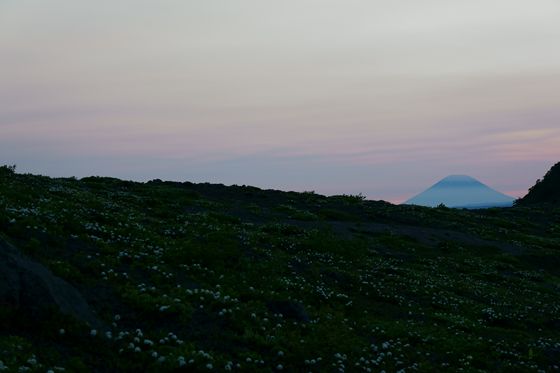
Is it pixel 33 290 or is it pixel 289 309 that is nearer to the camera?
pixel 33 290

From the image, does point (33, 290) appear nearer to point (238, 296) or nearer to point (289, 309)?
point (238, 296)

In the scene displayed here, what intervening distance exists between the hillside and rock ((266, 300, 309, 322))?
2.1 inches

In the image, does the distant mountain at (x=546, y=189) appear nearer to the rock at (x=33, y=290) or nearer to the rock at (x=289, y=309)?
the rock at (x=289, y=309)

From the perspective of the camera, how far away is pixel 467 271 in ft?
107

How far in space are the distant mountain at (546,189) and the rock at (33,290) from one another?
341 ft

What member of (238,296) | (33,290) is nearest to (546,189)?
(238,296)

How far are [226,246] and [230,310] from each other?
840 cm

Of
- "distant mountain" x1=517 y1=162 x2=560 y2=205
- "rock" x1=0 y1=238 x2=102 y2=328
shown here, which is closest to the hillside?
"rock" x1=0 y1=238 x2=102 y2=328

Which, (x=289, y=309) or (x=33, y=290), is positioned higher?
(x=33, y=290)

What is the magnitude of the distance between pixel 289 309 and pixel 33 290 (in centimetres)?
861

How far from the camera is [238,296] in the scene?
18.3 meters

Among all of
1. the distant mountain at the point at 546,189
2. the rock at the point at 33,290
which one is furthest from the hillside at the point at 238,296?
the distant mountain at the point at 546,189

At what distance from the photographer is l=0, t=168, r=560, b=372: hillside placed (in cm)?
1275

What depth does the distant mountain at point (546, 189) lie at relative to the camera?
338ft
